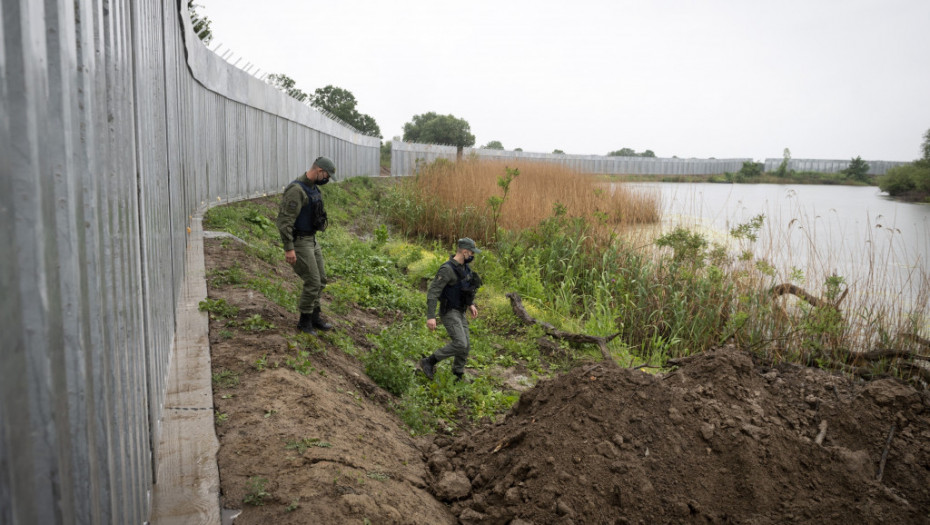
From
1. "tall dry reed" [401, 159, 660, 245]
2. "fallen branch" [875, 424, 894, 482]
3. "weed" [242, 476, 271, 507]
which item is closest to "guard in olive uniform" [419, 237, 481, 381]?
"weed" [242, 476, 271, 507]

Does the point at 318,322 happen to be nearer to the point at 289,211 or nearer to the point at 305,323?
the point at 305,323

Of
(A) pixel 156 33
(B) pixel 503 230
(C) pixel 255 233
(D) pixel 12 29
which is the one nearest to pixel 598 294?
(B) pixel 503 230

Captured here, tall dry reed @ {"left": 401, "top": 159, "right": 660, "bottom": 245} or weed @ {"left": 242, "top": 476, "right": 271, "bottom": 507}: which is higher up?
tall dry reed @ {"left": 401, "top": 159, "right": 660, "bottom": 245}

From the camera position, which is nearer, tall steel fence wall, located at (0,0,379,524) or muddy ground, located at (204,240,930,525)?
tall steel fence wall, located at (0,0,379,524)

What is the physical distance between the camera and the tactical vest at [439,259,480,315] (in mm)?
5461

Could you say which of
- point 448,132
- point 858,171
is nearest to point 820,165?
point 858,171

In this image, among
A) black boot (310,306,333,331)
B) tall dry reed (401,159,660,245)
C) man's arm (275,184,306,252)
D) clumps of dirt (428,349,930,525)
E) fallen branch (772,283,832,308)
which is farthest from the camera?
tall dry reed (401,159,660,245)

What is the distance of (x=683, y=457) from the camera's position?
3.78 metres

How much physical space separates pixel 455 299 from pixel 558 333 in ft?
7.81

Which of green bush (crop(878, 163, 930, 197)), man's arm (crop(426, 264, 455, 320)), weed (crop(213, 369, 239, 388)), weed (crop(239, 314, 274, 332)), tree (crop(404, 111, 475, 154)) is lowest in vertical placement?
weed (crop(213, 369, 239, 388))

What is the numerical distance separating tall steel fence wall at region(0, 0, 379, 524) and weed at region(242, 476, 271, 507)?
0.40 metres

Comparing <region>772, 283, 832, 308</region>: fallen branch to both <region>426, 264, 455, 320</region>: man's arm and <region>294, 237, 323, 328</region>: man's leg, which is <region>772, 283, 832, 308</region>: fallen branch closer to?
<region>426, 264, 455, 320</region>: man's arm

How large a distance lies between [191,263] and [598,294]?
5134 millimetres

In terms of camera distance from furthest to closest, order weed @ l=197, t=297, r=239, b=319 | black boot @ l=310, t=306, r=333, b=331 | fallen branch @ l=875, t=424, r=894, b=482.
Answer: black boot @ l=310, t=306, r=333, b=331, weed @ l=197, t=297, r=239, b=319, fallen branch @ l=875, t=424, r=894, b=482
